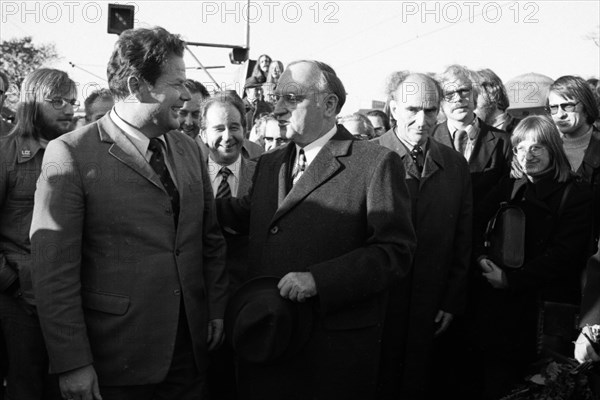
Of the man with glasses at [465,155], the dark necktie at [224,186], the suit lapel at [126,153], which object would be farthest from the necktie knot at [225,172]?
the man with glasses at [465,155]

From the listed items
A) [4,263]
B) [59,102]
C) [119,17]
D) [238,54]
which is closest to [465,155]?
[59,102]

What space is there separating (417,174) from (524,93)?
500 centimetres

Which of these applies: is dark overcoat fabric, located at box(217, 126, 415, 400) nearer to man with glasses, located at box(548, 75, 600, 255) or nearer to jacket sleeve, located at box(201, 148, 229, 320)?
jacket sleeve, located at box(201, 148, 229, 320)

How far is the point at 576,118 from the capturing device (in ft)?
16.5

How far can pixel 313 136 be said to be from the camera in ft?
11.6

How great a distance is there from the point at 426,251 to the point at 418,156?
60 cm

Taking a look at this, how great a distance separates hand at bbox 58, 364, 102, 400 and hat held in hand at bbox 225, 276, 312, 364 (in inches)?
24.6

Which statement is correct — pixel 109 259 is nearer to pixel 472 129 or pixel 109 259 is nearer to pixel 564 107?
pixel 472 129

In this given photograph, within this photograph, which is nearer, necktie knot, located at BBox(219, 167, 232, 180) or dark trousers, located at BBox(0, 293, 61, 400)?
dark trousers, located at BBox(0, 293, 61, 400)

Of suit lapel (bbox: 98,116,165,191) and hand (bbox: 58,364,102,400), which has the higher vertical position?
suit lapel (bbox: 98,116,165,191)

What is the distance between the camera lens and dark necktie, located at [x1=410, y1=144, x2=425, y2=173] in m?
4.45

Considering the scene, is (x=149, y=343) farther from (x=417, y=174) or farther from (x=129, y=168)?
(x=417, y=174)

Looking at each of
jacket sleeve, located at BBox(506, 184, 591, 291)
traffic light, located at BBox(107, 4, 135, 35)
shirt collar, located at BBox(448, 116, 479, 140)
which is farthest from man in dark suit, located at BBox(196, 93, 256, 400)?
traffic light, located at BBox(107, 4, 135, 35)

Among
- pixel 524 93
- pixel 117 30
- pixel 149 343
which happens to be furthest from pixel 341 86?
pixel 117 30
